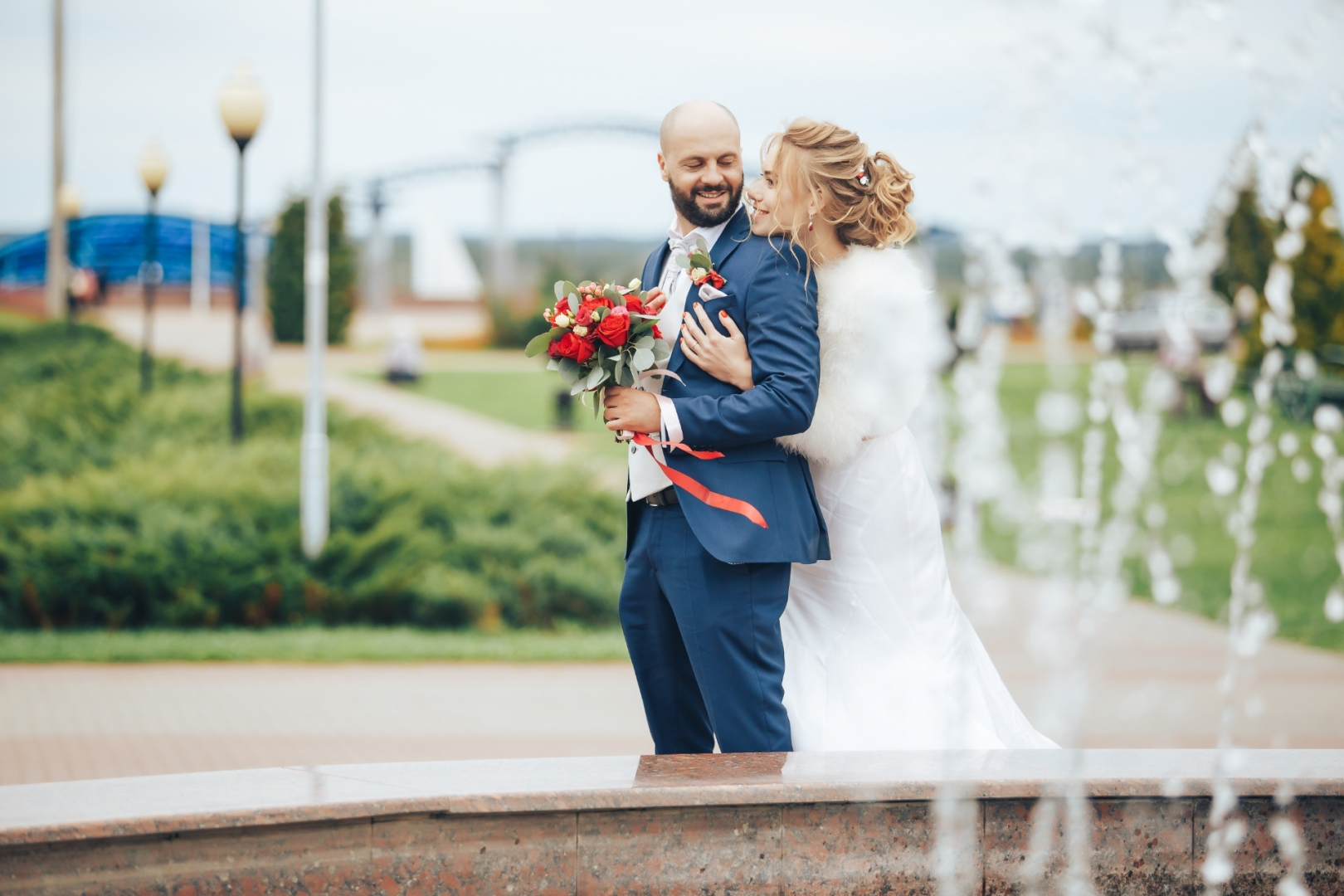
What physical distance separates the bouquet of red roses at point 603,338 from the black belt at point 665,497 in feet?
0.93

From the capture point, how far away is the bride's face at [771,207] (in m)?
3.16

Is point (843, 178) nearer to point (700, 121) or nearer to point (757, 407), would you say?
point (700, 121)

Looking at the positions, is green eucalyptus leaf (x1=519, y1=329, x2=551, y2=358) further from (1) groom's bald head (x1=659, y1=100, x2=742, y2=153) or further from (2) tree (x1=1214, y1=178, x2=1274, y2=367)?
(2) tree (x1=1214, y1=178, x2=1274, y2=367)

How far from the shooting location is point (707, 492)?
10.1 feet

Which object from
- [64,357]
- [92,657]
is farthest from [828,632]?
[64,357]

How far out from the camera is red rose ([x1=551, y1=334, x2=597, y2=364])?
3014 millimetres

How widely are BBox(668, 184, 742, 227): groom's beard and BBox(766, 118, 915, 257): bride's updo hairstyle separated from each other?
0.13 meters

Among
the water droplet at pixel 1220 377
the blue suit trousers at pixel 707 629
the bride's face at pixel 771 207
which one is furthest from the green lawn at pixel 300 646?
the water droplet at pixel 1220 377

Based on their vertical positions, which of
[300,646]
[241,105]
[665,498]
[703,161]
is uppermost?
[241,105]

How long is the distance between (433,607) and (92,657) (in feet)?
7.32

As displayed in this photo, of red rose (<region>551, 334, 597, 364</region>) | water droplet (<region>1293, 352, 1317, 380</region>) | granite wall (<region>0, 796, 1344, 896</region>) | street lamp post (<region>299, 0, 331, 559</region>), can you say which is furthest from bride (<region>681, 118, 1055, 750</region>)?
street lamp post (<region>299, 0, 331, 559</region>)

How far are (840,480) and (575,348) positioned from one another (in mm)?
832

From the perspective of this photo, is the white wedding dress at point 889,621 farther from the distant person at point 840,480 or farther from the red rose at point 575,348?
the red rose at point 575,348

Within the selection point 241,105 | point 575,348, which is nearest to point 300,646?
point 241,105
